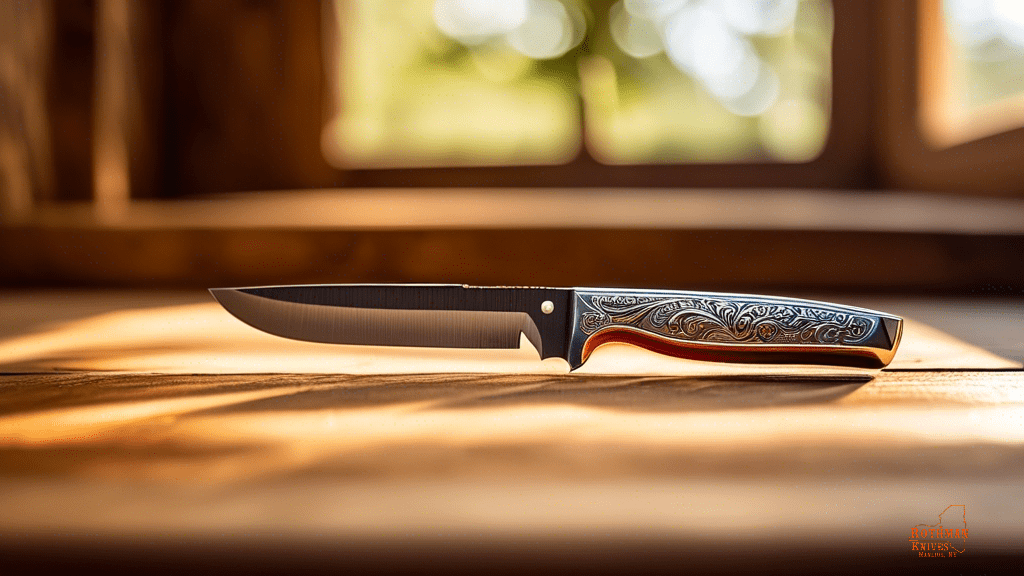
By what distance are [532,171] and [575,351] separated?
191 cm

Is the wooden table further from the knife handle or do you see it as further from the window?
the window

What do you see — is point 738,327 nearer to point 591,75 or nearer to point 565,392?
point 565,392

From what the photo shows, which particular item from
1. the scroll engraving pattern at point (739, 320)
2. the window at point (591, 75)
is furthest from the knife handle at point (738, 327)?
the window at point (591, 75)

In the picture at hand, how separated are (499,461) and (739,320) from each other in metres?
0.29

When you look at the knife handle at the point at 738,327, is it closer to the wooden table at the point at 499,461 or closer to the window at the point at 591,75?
the wooden table at the point at 499,461

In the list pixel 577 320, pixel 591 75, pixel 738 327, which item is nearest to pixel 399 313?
pixel 577 320

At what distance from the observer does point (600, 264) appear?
110 cm

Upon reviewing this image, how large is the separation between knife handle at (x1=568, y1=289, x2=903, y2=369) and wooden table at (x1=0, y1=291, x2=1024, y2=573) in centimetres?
3

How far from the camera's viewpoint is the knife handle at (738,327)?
0.54 m

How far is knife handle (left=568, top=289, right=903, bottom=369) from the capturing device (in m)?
0.54

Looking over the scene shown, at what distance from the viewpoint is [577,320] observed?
23.0 inches

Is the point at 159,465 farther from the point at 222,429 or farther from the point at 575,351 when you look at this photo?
the point at 575,351

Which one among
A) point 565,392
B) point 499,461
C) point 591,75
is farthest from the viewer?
point 591,75

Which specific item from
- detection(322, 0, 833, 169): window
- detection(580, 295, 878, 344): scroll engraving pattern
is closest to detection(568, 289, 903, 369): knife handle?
detection(580, 295, 878, 344): scroll engraving pattern
